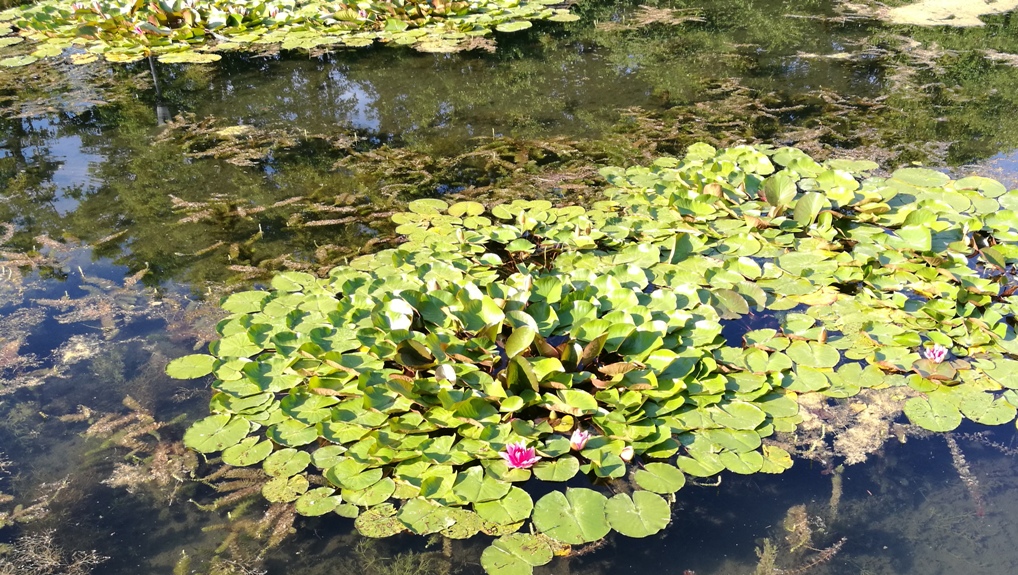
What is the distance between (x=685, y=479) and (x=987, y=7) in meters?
7.54

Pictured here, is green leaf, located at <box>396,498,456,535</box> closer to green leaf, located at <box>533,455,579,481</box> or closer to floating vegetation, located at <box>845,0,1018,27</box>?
green leaf, located at <box>533,455,579,481</box>

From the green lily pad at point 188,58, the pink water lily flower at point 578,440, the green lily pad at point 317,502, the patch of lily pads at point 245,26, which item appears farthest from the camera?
the patch of lily pads at point 245,26

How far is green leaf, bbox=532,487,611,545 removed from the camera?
2.00 meters

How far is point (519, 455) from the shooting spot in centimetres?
217

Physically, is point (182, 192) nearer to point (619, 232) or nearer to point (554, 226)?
point (554, 226)

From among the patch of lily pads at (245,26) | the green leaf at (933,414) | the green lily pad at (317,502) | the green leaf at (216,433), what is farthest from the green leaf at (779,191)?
the patch of lily pads at (245,26)

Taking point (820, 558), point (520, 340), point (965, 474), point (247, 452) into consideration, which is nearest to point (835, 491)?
point (820, 558)

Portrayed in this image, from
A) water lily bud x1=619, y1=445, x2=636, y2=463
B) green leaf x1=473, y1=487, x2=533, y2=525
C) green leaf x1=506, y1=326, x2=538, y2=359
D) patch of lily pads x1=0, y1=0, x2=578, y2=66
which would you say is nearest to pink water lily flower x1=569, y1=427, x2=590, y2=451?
water lily bud x1=619, y1=445, x2=636, y2=463

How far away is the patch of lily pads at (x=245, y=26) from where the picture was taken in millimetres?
6703

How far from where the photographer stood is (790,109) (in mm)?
5047

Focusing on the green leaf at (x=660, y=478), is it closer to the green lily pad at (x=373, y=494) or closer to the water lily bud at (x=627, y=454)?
the water lily bud at (x=627, y=454)

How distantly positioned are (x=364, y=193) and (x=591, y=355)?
218 cm

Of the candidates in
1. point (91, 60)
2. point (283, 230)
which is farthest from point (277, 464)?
point (91, 60)

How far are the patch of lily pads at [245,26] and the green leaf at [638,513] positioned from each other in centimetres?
528
